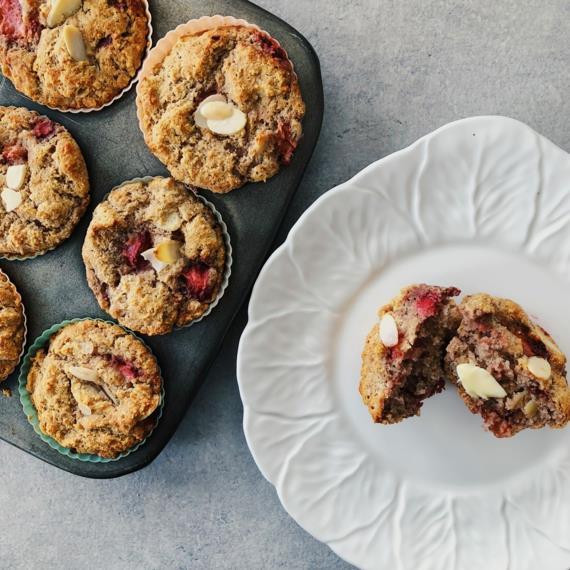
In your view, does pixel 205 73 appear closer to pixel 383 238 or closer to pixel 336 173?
pixel 336 173

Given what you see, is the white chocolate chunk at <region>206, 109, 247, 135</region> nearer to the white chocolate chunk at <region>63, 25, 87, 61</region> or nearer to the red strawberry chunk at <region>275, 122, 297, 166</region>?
the red strawberry chunk at <region>275, 122, 297, 166</region>

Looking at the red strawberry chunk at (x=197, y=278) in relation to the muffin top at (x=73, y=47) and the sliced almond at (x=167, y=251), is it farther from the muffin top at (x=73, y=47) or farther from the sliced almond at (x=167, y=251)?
the muffin top at (x=73, y=47)

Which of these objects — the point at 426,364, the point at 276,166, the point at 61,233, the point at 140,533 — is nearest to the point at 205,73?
the point at 276,166

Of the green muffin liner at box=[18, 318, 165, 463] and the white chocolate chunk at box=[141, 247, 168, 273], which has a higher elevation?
the white chocolate chunk at box=[141, 247, 168, 273]

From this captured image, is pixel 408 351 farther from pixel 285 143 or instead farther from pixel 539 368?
pixel 285 143

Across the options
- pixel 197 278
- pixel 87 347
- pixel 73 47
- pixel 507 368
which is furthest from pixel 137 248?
pixel 507 368

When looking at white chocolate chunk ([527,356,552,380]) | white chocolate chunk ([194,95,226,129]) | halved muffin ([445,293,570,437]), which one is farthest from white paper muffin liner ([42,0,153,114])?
white chocolate chunk ([527,356,552,380])
